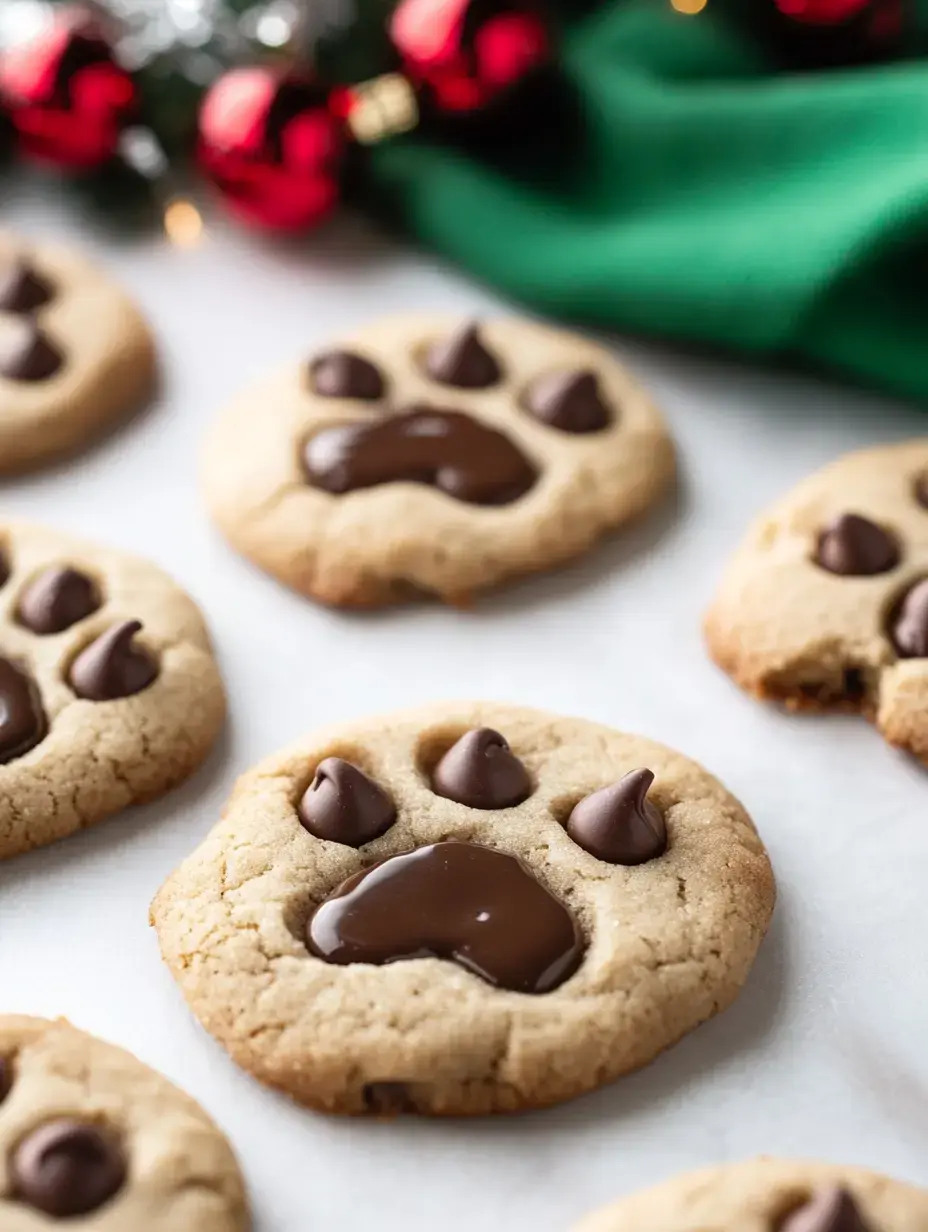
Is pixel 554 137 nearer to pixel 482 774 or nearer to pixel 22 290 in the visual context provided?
pixel 22 290

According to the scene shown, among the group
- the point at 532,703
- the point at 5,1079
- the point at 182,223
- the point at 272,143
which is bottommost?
the point at 532,703

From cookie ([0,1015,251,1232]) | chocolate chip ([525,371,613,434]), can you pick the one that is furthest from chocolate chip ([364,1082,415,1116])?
chocolate chip ([525,371,613,434])

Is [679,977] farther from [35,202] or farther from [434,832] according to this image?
[35,202]

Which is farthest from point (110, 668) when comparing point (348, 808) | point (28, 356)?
point (28, 356)

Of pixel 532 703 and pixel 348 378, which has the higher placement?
pixel 348 378

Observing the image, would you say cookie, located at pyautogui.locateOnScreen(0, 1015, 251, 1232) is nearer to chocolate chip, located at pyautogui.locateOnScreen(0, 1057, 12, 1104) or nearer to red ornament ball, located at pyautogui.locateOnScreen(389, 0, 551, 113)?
chocolate chip, located at pyautogui.locateOnScreen(0, 1057, 12, 1104)

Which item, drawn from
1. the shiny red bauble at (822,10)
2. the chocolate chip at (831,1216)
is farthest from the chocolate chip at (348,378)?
the chocolate chip at (831,1216)
